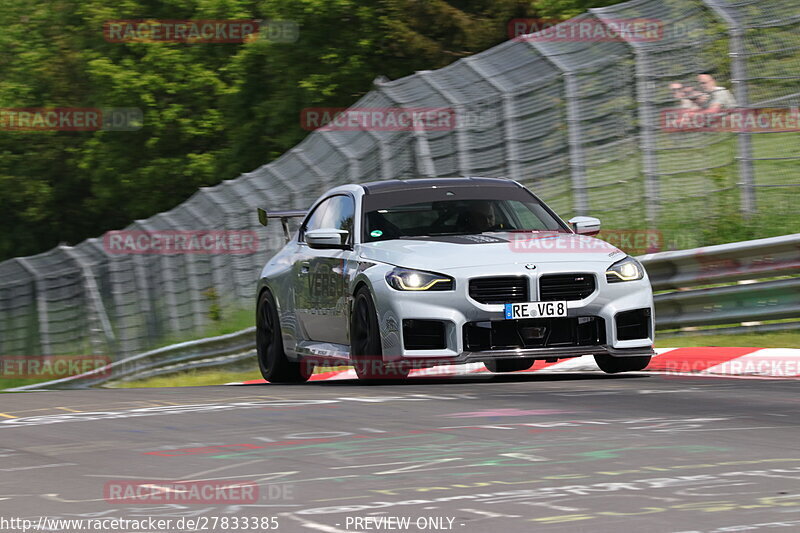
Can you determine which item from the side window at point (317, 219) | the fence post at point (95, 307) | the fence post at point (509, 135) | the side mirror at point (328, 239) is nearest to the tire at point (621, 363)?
the side mirror at point (328, 239)

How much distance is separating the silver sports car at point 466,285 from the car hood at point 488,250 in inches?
0.4

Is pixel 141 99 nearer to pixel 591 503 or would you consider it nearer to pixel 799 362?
pixel 799 362

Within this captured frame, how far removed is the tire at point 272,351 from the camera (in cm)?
1355

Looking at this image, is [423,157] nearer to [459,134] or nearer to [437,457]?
[459,134]

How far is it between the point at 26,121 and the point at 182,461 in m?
56.5

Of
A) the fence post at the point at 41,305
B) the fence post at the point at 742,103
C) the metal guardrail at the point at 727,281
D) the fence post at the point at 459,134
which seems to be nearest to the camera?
the metal guardrail at the point at 727,281

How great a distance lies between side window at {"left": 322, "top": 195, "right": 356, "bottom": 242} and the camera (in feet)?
40.4

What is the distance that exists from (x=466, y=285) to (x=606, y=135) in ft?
20.2

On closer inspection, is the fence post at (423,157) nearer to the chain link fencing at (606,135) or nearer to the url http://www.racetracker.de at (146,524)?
the chain link fencing at (606,135)

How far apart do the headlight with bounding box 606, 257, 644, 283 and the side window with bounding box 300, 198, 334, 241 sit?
307 centimetres

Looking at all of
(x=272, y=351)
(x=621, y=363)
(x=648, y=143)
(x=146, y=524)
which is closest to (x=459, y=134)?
(x=648, y=143)

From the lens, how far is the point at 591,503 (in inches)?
216

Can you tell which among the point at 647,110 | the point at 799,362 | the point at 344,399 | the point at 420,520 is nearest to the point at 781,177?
the point at 647,110

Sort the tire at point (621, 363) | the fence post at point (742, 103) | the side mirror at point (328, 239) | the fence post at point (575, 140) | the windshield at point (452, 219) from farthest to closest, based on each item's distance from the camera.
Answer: the fence post at point (575, 140), the fence post at point (742, 103), the windshield at point (452, 219), the side mirror at point (328, 239), the tire at point (621, 363)
